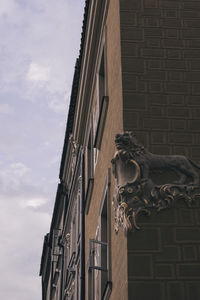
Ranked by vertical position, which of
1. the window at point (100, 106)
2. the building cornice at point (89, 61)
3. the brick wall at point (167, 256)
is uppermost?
the building cornice at point (89, 61)

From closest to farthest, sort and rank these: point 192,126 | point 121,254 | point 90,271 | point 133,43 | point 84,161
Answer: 1. point 121,254
2. point 192,126
3. point 133,43
4. point 90,271
5. point 84,161

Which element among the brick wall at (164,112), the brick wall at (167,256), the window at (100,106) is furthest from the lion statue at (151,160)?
the window at (100,106)

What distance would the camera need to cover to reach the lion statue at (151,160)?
984 cm

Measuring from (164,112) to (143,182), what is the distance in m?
1.46

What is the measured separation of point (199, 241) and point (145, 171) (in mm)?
1375

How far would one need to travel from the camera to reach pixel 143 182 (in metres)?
9.73

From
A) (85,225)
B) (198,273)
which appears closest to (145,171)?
(198,273)

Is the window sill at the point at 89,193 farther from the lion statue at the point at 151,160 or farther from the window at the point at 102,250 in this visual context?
the lion statue at the point at 151,160

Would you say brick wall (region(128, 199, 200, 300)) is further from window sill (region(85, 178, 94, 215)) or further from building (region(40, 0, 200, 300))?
window sill (region(85, 178, 94, 215))

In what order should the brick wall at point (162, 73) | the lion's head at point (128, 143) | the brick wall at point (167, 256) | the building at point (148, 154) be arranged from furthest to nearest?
1. the brick wall at point (162, 73)
2. the lion's head at point (128, 143)
3. the building at point (148, 154)
4. the brick wall at point (167, 256)

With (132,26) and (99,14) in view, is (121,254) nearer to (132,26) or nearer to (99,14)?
(132,26)

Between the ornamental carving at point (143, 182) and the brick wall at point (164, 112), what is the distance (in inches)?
6.6

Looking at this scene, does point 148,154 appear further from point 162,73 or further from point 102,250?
point 102,250

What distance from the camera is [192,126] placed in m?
10.5
